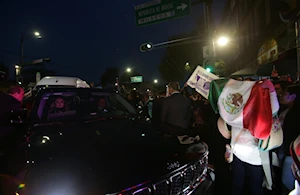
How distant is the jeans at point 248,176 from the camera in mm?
3262

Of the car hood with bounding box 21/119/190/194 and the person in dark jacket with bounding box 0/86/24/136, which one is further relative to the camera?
the person in dark jacket with bounding box 0/86/24/136

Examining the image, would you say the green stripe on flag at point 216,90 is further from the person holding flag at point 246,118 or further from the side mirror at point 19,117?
the side mirror at point 19,117

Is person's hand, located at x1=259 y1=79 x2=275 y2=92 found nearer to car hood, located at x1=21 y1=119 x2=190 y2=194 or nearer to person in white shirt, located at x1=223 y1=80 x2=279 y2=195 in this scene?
person in white shirt, located at x1=223 y1=80 x2=279 y2=195

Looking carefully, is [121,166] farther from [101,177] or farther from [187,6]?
[187,6]

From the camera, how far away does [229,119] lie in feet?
10.8

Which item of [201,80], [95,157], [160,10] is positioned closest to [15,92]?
[95,157]

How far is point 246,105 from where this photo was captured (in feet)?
10.2

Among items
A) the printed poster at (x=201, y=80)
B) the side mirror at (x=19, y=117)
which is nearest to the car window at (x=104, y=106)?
the side mirror at (x=19, y=117)

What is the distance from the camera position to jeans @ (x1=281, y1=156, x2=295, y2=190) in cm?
298

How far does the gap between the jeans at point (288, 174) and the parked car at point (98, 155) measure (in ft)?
3.17

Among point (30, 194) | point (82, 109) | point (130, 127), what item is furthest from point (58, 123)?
point (30, 194)

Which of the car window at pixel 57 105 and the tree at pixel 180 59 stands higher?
the tree at pixel 180 59

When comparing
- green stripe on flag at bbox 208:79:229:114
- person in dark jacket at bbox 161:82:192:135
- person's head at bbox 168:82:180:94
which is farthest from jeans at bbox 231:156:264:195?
person's head at bbox 168:82:180:94

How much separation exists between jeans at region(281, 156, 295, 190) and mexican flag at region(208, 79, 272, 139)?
1.42 feet
